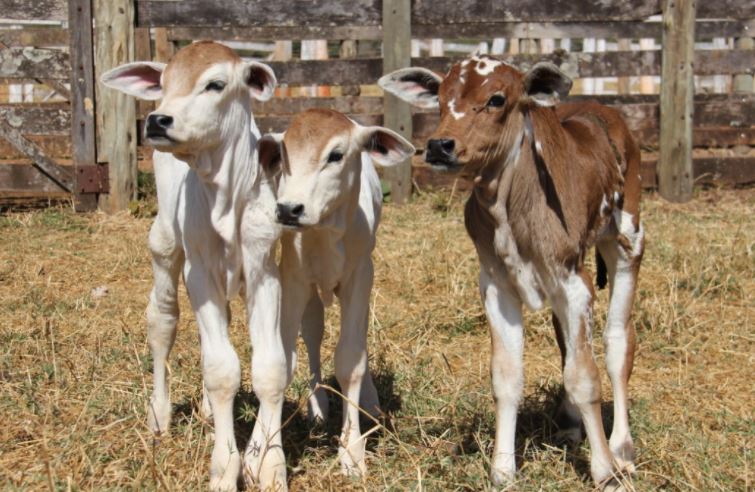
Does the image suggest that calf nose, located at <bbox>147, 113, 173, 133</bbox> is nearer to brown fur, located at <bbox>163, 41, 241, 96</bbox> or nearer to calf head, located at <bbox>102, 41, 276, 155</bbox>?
calf head, located at <bbox>102, 41, 276, 155</bbox>

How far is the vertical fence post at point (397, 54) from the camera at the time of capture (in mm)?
10820

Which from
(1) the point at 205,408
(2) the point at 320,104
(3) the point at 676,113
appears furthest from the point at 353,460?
(2) the point at 320,104

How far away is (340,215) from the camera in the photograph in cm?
491

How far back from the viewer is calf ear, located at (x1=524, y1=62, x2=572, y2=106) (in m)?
4.66

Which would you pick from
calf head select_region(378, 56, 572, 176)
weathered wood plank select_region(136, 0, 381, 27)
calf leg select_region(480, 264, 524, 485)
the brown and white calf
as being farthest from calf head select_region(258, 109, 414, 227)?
weathered wood plank select_region(136, 0, 381, 27)

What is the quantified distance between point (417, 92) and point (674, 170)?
681 centimetres

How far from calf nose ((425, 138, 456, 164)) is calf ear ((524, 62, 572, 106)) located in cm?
55

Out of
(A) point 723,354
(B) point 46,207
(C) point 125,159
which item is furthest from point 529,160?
(B) point 46,207

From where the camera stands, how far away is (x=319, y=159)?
4.67m

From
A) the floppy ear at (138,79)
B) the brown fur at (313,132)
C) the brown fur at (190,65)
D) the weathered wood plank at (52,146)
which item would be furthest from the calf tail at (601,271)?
the weathered wood plank at (52,146)

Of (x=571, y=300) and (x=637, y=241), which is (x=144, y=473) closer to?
(x=571, y=300)

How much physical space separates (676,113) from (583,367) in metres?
7.10

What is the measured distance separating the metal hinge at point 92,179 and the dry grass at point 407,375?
81cm

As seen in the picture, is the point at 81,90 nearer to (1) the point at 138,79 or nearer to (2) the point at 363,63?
(2) the point at 363,63
